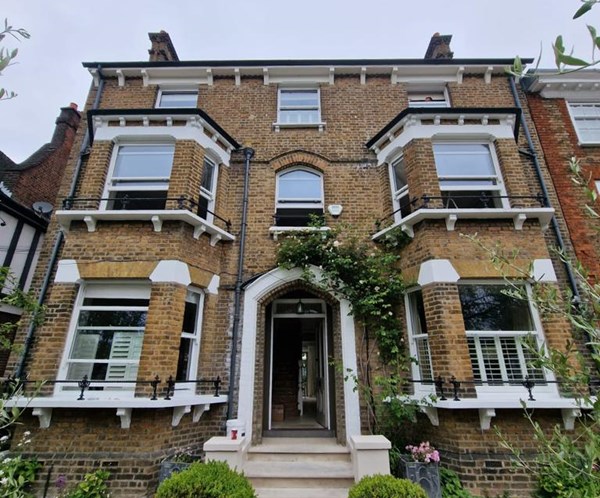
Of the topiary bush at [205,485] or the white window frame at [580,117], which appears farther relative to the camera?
the white window frame at [580,117]

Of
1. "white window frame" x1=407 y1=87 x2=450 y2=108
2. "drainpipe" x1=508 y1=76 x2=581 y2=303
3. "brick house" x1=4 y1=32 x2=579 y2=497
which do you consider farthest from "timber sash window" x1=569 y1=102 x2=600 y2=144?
"white window frame" x1=407 y1=87 x2=450 y2=108

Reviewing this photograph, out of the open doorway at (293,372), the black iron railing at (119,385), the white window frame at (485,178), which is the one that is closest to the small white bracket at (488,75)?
the white window frame at (485,178)

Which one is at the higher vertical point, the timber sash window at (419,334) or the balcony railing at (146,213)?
the balcony railing at (146,213)

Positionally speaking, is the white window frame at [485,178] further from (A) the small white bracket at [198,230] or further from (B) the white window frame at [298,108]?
(A) the small white bracket at [198,230]

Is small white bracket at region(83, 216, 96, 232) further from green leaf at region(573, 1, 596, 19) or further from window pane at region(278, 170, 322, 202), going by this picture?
green leaf at region(573, 1, 596, 19)

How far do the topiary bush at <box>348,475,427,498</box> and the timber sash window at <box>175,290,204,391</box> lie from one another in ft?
11.8

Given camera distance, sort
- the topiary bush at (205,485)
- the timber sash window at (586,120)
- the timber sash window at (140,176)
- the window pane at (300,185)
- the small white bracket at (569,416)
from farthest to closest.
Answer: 1. the timber sash window at (586,120)
2. the window pane at (300,185)
3. the timber sash window at (140,176)
4. the small white bracket at (569,416)
5. the topiary bush at (205,485)

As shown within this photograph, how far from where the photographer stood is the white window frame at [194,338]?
6.15 metres

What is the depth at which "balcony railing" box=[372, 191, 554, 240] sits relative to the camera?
6.24 meters

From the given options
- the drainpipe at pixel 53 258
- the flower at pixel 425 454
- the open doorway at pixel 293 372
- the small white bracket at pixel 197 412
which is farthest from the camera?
the open doorway at pixel 293 372

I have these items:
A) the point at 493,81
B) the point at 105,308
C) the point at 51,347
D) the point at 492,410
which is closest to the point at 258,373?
the point at 105,308

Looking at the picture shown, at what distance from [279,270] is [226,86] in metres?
6.04

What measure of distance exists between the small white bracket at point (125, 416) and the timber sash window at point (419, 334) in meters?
5.20

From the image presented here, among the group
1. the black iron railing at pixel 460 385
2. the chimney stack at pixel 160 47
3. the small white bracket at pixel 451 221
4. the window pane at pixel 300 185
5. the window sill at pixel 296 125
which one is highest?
the chimney stack at pixel 160 47
